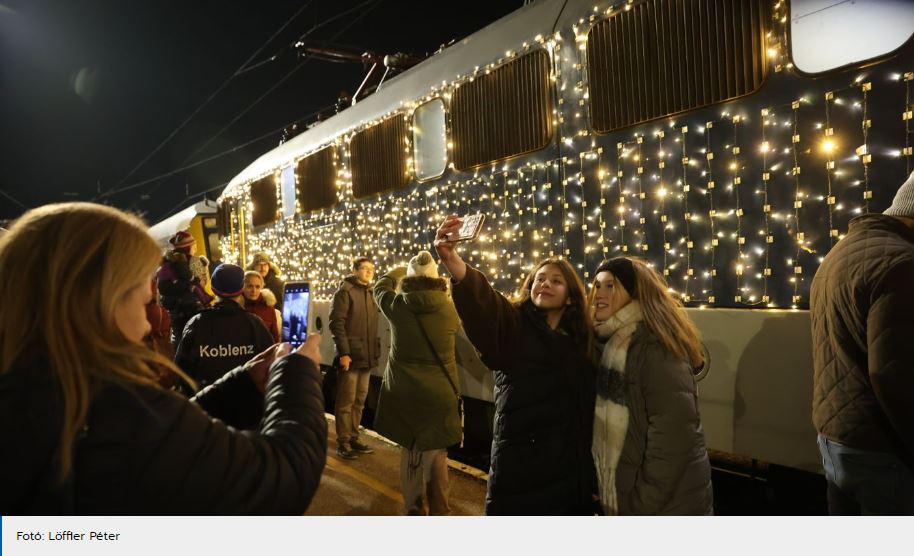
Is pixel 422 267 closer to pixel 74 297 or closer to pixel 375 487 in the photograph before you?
pixel 375 487

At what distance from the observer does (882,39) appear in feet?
8.87

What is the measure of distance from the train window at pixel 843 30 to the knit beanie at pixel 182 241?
4728mm

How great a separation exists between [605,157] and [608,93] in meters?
0.41

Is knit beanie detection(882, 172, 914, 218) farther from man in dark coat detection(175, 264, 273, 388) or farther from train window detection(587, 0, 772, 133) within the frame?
man in dark coat detection(175, 264, 273, 388)

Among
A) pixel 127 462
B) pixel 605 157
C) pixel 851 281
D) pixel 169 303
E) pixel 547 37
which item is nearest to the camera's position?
pixel 127 462

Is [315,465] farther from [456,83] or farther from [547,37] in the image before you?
[456,83]

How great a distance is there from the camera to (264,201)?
9352mm

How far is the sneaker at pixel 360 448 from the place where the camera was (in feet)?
16.9

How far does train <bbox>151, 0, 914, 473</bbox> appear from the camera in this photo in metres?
2.83

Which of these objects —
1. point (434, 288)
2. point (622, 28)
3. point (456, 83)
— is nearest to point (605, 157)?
point (622, 28)

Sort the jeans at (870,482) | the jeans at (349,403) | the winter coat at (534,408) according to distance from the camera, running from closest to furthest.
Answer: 1. the jeans at (870,482)
2. the winter coat at (534,408)
3. the jeans at (349,403)

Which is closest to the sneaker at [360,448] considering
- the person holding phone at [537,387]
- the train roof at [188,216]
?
the person holding phone at [537,387]

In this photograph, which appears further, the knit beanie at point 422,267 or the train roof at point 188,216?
the train roof at point 188,216

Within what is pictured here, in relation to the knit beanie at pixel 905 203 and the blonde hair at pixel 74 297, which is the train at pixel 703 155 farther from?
the blonde hair at pixel 74 297
